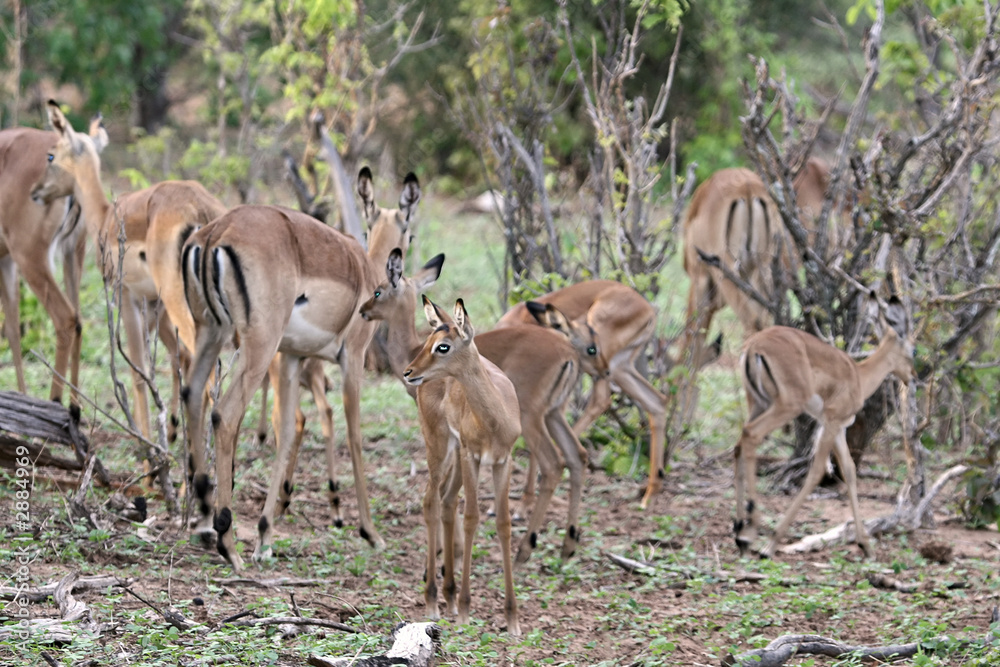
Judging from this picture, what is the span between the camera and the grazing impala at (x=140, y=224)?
6113 millimetres

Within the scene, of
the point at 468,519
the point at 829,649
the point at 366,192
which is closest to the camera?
the point at 829,649

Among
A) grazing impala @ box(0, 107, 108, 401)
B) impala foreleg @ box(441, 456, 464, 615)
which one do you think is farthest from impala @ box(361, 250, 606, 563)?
grazing impala @ box(0, 107, 108, 401)

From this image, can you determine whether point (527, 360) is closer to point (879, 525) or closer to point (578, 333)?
point (578, 333)

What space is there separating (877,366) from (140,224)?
4.32 metres

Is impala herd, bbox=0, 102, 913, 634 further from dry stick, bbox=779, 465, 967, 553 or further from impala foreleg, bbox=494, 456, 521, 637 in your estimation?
dry stick, bbox=779, 465, 967, 553

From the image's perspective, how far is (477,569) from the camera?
570 centimetres

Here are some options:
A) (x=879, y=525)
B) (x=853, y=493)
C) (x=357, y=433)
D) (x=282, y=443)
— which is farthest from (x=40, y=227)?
(x=879, y=525)

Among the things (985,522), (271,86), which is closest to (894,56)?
(985,522)

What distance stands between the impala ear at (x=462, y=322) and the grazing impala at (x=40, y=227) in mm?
3383

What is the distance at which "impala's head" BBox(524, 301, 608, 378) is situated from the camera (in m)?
6.26

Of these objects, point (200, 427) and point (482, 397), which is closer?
point (482, 397)

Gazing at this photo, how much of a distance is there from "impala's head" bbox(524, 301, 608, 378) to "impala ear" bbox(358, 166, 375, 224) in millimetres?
1089

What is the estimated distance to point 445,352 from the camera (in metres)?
4.64

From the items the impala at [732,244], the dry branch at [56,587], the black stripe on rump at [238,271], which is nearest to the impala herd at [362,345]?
the black stripe on rump at [238,271]
